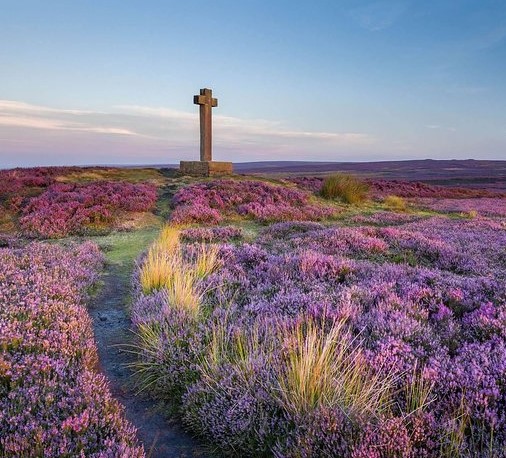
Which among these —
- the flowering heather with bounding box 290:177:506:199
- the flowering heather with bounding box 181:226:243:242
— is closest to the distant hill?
the flowering heather with bounding box 290:177:506:199

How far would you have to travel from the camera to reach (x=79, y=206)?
14781 mm

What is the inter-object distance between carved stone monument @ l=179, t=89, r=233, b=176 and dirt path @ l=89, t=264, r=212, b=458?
16.1m

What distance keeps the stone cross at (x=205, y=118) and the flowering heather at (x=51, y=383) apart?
58.0ft

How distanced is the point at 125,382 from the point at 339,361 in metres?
2.39

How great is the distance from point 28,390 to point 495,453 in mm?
3663

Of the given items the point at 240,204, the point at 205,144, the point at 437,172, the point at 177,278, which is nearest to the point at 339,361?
the point at 177,278

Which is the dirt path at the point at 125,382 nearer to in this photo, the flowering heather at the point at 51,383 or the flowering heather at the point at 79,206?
the flowering heather at the point at 51,383

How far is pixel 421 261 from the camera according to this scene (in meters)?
9.43

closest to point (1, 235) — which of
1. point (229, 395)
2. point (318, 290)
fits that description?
point (318, 290)

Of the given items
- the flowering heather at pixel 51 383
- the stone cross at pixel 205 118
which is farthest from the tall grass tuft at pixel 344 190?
the flowering heather at pixel 51 383

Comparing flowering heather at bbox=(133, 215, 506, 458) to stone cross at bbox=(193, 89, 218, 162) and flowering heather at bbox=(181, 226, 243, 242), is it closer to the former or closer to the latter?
flowering heather at bbox=(181, 226, 243, 242)

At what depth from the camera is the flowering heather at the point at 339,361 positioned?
315cm

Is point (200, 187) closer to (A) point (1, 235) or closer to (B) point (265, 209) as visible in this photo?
(B) point (265, 209)

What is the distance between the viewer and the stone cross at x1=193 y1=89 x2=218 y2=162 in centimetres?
2294
